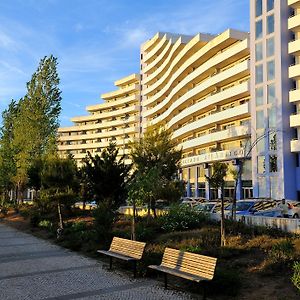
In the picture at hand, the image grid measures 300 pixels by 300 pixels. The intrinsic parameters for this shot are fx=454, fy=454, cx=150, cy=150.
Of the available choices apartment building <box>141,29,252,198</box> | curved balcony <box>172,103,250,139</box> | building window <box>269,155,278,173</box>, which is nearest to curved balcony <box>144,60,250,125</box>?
apartment building <box>141,29,252,198</box>

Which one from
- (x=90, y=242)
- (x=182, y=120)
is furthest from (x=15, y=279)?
(x=182, y=120)

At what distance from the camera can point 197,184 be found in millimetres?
57375

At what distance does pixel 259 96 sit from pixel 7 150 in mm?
24864

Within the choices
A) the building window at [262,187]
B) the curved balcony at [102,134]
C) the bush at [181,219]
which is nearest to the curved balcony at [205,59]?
the building window at [262,187]

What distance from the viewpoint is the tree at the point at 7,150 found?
142 ft

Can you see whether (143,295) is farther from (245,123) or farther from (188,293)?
(245,123)

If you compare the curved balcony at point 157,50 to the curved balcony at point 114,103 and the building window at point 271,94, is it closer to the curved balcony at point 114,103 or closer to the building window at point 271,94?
the curved balcony at point 114,103

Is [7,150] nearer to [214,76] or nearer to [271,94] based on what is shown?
[214,76]

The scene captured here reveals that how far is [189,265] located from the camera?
29.3ft

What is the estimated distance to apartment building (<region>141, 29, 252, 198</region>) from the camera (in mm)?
45969

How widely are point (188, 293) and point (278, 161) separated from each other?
32.6 meters

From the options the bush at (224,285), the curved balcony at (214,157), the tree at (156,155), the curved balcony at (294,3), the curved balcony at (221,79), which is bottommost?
the bush at (224,285)

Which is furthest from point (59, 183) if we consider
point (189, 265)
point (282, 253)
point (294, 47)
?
point (294, 47)

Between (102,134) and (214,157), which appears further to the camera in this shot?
(102,134)
